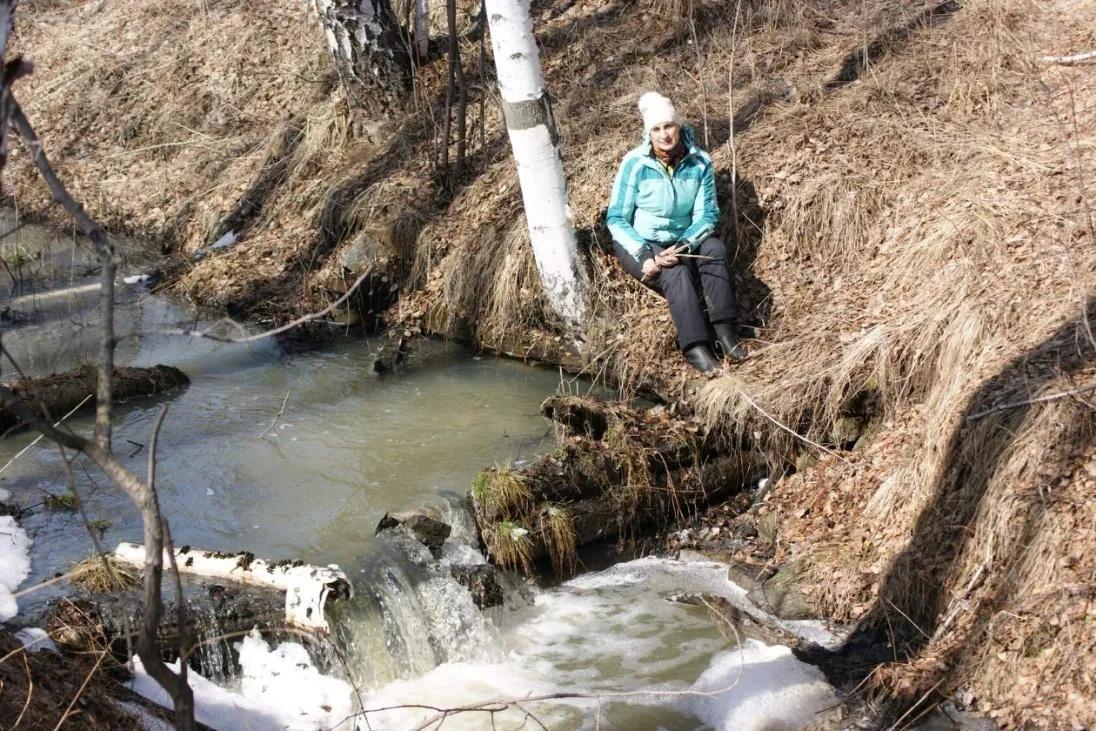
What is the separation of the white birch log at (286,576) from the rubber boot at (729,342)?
2.84m

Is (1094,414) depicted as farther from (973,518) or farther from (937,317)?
(937,317)

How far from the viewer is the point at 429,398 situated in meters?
7.66

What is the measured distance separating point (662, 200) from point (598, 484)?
7.02 feet

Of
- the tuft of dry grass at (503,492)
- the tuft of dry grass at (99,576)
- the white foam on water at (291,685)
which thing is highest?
the tuft of dry grass at (99,576)

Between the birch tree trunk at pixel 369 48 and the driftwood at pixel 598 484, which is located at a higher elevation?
the birch tree trunk at pixel 369 48

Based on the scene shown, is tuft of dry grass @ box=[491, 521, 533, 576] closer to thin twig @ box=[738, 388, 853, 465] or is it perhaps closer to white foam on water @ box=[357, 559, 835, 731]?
white foam on water @ box=[357, 559, 835, 731]

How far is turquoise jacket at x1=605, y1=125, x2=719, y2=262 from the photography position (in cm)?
715

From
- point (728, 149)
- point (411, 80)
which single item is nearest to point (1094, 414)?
point (728, 149)

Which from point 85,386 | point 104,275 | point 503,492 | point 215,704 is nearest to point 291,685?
point 215,704

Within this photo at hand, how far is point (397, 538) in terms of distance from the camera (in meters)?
5.83

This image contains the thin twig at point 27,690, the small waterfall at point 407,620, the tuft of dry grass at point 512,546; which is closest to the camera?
the thin twig at point 27,690

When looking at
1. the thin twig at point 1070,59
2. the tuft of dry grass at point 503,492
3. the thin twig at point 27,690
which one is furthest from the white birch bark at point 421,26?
the thin twig at point 27,690

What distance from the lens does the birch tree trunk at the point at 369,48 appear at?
1008 centimetres

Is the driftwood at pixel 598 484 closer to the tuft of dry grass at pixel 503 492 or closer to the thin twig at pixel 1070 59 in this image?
the tuft of dry grass at pixel 503 492
